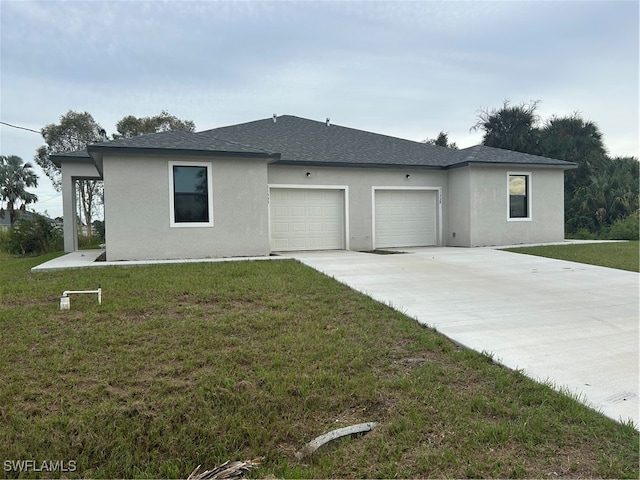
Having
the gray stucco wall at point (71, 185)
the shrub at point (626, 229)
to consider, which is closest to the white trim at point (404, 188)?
the shrub at point (626, 229)

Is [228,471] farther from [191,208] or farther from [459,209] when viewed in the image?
[459,209]

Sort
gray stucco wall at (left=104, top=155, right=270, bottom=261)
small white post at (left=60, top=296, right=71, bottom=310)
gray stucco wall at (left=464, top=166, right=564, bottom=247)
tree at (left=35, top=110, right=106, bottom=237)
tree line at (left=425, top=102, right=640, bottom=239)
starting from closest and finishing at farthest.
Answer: small white post at (left=60, top=296, right=71, bottom=310) → gray stucco wall at (left=104, top=155, right=270, bottom=261) → gray stucco wall at (left=464, top=166, right=564, bottom=247) → tree line at (left=425, top=102, right=640, bottom=239) → tree at (left=35, top=110, right=106, bottom=237)

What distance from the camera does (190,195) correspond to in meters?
11.0

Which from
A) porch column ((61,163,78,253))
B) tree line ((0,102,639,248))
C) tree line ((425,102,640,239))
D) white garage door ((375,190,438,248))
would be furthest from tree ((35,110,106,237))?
tree line ((425,102,640,239))

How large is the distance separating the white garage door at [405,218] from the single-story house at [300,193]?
0.12 feet

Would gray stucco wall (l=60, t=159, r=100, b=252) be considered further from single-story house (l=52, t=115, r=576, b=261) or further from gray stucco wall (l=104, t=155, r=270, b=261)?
gray stucco wall (l=104, t=155, r=270, b=261)

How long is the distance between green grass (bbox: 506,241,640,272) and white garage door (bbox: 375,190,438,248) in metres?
3.27

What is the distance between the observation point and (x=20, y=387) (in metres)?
3.19

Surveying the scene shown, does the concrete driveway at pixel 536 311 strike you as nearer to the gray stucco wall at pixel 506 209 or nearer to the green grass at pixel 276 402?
the green grass at pixel 276 402

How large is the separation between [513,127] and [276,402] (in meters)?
30.6

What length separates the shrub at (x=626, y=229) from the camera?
16.9 m

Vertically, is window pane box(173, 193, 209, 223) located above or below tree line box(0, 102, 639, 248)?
below


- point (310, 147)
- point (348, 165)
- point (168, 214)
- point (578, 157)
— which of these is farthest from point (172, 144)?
point (578, 157)

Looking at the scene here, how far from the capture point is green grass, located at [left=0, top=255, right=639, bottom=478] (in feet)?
8.02
